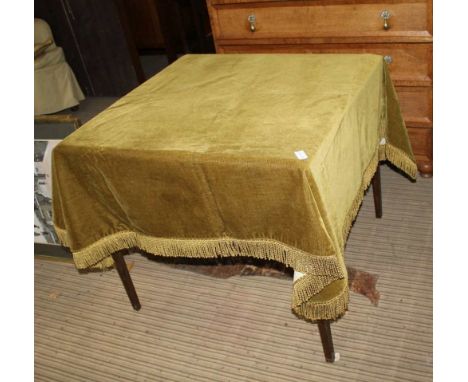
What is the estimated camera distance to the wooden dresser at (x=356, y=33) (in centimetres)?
256

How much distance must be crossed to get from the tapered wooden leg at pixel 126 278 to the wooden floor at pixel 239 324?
63 millimetres

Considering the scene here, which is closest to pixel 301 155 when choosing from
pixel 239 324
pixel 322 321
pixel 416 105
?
pixel 322 321

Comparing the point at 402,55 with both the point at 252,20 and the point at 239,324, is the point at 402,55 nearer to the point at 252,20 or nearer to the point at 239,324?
the point at 252,20

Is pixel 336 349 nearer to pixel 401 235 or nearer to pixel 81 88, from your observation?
pixel 401 235

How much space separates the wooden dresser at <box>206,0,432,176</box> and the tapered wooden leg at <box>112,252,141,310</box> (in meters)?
1.54

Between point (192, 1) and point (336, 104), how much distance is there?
3155 mm

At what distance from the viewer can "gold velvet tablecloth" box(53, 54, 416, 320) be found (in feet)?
5.21

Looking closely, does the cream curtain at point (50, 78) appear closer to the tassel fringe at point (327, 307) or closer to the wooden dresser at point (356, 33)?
the wooden dresser at point (356, 33)

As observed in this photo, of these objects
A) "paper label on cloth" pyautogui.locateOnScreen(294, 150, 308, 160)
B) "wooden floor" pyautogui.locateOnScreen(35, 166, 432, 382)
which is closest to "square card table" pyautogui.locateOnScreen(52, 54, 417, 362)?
"paper label on cloth" pyautogui.locateOnScreen(294, 150, 308, 160)

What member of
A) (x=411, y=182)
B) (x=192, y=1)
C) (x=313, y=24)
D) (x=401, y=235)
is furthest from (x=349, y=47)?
Result: (x=192, y=1)

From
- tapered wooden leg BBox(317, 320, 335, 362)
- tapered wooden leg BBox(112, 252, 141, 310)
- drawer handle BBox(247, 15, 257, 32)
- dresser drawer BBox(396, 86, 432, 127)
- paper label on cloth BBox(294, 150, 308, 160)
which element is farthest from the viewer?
drawer handle BBox(247, 15, 257, 32)

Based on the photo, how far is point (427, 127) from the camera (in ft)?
9.25

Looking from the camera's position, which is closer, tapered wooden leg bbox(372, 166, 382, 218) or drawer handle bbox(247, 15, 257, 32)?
tapered wooden leg bbox(372, 166, 382, 218)

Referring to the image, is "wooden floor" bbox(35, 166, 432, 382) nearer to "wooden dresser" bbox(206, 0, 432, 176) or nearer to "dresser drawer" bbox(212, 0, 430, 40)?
"wooden dresser" bbox(206, 0, 432, 176)
